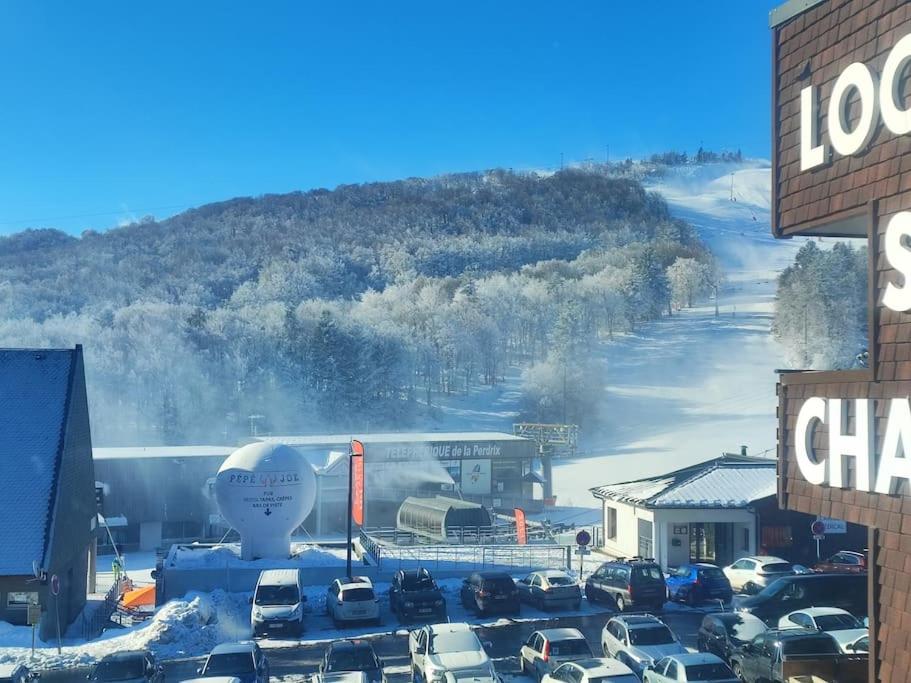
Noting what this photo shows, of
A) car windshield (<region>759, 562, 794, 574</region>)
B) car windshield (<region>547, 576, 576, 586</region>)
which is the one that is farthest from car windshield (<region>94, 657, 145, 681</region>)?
car windshield (<region>759, 562, 794, 574</region>)

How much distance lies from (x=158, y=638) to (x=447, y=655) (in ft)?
28.6

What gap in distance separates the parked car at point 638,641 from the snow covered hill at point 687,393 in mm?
32460

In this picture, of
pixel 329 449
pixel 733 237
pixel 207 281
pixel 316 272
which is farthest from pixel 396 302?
pixel 329 449

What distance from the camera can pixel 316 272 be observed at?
176250 millimetres

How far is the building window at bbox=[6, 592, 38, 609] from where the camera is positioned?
22.1m

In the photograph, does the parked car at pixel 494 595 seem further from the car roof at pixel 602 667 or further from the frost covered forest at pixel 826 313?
the frost covered forest at pixel 826 313

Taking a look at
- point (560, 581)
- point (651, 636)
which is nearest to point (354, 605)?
point (560, 581)

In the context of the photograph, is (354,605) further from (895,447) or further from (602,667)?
(895,447)

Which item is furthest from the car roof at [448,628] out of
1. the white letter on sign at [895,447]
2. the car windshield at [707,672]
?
the white letter on sign at [895,447]

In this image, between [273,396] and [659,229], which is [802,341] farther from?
[659,229]

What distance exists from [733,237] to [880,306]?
19784 cm

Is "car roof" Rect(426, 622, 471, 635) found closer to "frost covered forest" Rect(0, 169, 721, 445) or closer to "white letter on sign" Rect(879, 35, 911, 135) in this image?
"white letter on sign" Rect(879, 35, 911, 135)

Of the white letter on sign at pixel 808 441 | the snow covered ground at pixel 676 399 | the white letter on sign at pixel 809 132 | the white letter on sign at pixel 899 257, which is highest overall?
the white letter on sign at pixel 809 132

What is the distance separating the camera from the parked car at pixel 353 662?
54.1 ft
